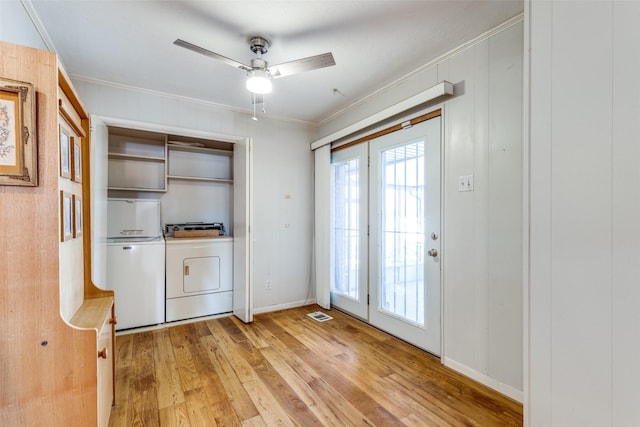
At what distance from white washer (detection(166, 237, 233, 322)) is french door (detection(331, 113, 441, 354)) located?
1363mm

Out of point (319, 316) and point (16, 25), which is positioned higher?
point (16, 25)

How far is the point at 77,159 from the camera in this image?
5.65 feet

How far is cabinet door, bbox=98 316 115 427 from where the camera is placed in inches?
54.5

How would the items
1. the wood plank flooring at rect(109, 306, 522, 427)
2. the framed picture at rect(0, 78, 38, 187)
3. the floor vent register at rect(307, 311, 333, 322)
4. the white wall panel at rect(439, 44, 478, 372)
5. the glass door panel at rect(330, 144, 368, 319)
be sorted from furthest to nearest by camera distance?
the floor vent register at rect(307, 311, 333, 322)
the glass door panel at rect(330, 144, 368, 319)
the white wall panel at rect(439, 44, 478, 372)
the wood plank flooring at rect(109, 306, 522, 427)
the framed picture at rect(0, 78, 38, 187)

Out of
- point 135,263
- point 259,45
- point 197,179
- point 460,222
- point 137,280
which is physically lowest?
point 137,280

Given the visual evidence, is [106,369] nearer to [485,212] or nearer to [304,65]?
[304,65]

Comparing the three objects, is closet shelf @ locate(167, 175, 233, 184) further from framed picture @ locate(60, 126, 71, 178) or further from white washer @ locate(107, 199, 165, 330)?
framed picture @ locate(60, 126, 71, 178)

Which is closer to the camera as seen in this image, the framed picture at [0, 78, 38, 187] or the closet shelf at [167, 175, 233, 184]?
the framed picture at [0, 78, 38, 187]

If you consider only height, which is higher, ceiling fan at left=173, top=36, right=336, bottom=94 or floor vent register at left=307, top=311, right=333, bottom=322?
ceiling fan at left=173, top=36, right=336, bottom=94

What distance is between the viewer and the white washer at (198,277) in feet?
11.0

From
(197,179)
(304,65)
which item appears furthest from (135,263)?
(304,65)

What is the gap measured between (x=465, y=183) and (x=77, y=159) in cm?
256

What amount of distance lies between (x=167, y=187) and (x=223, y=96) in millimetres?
1359

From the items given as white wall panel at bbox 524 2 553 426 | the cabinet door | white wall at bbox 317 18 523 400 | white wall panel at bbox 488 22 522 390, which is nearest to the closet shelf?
the cabinet door
